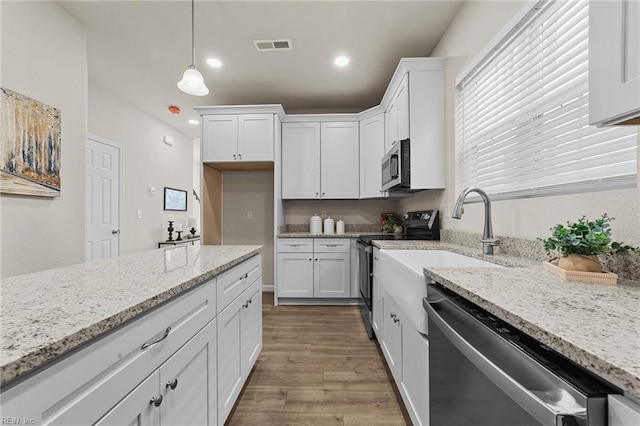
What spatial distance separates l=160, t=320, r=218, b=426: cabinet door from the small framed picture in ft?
15.4

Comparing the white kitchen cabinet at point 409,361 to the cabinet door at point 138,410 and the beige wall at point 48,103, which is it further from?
the beige wall at point 48,103

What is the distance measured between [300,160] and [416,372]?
307cm

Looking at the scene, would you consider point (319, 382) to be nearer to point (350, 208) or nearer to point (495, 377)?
point (495, 377)

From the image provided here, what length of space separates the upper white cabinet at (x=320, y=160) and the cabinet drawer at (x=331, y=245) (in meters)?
0.63

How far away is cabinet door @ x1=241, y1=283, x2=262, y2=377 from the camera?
1.73 m

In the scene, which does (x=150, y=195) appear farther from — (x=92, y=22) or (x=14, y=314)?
(x=14, y=314)

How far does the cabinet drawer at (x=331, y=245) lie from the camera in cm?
362

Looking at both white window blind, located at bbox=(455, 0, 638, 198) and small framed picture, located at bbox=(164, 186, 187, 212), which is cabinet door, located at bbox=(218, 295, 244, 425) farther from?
small framed picture, located at bbox=(164, 186, 187, 212)

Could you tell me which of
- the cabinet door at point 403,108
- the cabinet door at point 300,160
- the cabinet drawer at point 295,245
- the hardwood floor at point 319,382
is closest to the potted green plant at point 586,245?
the hardwood floor at point 319,382

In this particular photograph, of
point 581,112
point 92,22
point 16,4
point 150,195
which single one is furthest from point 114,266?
point 150,195

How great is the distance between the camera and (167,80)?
3.58m

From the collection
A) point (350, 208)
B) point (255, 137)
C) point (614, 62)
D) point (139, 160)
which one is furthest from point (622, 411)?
point (139, 160)

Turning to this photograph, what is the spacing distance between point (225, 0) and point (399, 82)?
165 centimetres
